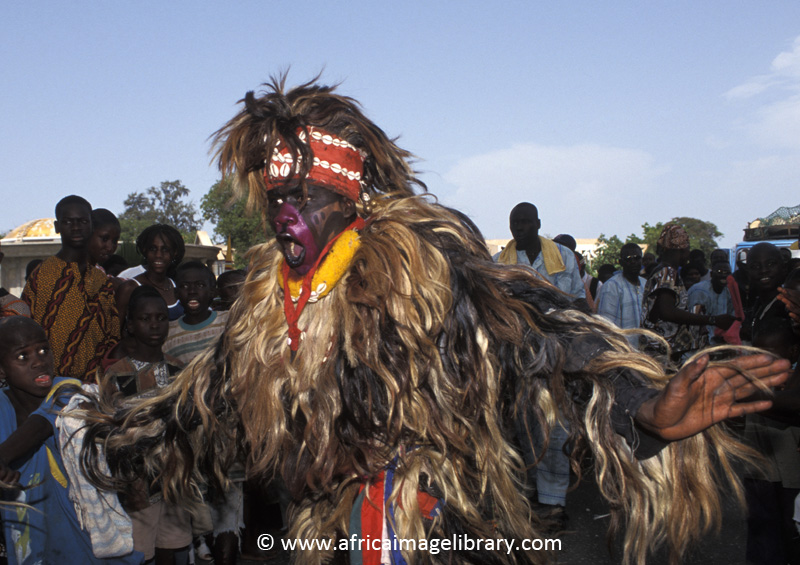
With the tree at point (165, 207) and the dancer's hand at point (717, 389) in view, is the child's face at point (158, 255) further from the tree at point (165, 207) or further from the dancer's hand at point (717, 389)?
the tree at point (165, 207)

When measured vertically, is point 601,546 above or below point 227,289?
below

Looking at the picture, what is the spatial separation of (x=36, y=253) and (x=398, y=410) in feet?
50.4

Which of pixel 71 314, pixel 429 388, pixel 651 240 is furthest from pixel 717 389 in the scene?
pixel 651 240

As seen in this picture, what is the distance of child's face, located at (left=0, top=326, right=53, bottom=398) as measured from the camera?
122 inches

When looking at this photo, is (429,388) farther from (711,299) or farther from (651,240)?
(651,240)

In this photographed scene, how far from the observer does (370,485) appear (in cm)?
229

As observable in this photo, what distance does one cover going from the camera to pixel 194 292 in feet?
15.3

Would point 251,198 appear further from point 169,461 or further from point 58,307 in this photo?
point 58,307

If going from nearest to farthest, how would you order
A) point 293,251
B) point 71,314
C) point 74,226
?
1. point 293,251
2. point 71,314
3. point 74,226

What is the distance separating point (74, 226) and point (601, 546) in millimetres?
4060

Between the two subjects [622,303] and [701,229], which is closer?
[622,303]

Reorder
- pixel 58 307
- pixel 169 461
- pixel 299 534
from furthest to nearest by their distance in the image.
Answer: pixel 58 307
pixel 169 461
pixel 299 534

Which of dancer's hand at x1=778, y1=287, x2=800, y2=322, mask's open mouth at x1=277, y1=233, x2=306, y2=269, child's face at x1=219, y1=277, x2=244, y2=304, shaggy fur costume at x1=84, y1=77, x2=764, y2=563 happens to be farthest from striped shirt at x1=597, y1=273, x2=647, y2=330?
mask's open mouth at x1=277, y1=233, x2=306, y2=269

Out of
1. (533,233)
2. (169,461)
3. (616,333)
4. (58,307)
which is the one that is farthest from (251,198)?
(533,233)
